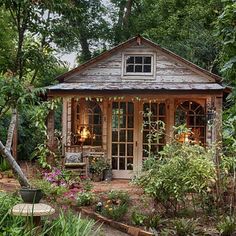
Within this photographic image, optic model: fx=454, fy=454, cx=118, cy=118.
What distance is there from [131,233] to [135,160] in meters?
6.03

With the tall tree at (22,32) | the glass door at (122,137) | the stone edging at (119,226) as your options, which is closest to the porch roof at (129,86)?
the glass door at (122,137)

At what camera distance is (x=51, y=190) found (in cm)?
910

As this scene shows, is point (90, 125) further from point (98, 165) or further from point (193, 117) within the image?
point (193, 117)

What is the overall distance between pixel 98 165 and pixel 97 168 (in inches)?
3.8

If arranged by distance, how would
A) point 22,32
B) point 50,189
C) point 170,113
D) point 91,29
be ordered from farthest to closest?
point 91,29 → point 170,113 → point 50,189 → point 22,32

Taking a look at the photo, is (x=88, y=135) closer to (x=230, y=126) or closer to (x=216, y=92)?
(x=216, y=92)

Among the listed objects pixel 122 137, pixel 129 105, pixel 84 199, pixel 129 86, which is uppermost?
pixel 129 86

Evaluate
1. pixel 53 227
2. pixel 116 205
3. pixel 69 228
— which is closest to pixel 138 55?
pixel 116 205

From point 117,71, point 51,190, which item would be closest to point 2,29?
point 117,71

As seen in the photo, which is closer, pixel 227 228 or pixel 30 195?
pixel 30 195

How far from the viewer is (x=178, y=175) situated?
751cm

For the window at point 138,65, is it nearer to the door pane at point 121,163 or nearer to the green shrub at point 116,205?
the door pane at point 121,163

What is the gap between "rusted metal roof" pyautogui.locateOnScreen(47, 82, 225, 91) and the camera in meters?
12.2

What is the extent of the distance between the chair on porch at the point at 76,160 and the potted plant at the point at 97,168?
217mm
